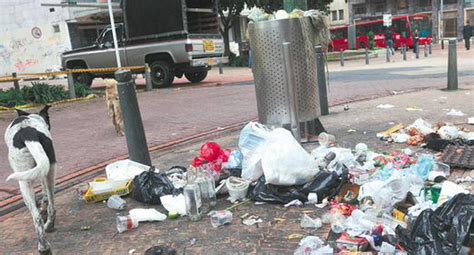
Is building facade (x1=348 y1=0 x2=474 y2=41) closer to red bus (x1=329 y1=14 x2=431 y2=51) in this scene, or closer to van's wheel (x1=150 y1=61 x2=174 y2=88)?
red bus (x1=329 y1=14 x2=431 y2=51)

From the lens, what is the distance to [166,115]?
32.2 feet

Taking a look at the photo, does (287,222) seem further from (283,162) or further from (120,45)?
(120,45)

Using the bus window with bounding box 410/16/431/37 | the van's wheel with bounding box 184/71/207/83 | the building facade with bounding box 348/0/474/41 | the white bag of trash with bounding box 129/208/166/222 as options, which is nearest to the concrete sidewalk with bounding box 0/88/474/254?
the white bag of trash with bounding box 129/208/166/222

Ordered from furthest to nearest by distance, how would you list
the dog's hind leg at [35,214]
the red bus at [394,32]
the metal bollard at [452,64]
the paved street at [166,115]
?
the red bus at [394,32] < the metal bollard at [452,64] < the paved street at [166,115] < the dog's hind leg at [35,214]

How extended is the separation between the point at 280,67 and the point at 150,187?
2099 mm

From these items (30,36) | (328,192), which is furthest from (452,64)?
(30,36)

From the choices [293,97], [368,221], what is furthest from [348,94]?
[368,221]

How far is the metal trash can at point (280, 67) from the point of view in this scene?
532 cm

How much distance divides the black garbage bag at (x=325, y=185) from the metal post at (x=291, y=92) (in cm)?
143

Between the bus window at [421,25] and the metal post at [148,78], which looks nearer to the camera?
the metal post at [148,78]

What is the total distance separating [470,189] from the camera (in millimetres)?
3850

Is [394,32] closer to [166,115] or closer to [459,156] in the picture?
[166,115]

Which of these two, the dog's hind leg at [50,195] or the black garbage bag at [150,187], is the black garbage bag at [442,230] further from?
the dog's hind leg at [50,195]

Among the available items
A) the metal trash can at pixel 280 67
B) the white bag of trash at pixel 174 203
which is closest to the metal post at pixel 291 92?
the metal trash can at pixel 280 67
